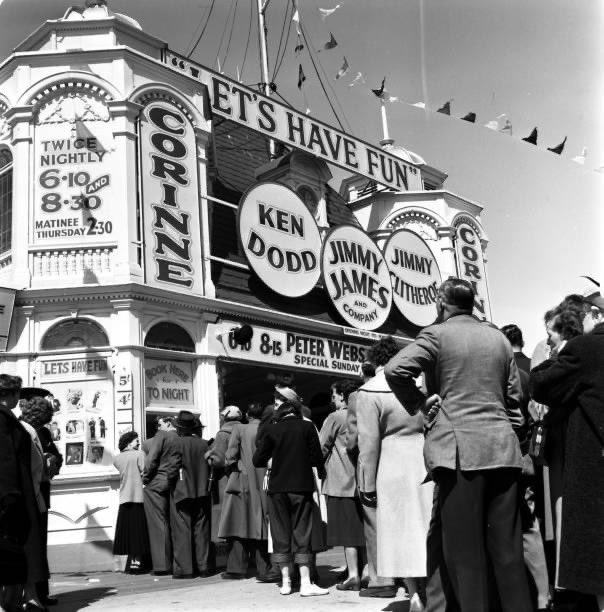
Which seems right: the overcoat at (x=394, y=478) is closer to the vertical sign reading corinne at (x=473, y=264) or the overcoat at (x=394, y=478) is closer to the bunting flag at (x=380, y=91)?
the bunting flag at (x=380, y=91)

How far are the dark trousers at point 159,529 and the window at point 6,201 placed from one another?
6001 mm

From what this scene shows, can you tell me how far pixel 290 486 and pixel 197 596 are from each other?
128 cm

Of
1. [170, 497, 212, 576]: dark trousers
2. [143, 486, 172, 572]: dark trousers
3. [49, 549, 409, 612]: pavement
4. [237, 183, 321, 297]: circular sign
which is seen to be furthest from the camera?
[237, 183, 321, 297]: circular sign

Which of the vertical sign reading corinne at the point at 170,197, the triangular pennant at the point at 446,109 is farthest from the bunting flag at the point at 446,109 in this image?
the vertical sign reading corinne at the point at 170,197

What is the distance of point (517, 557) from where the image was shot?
13.5ft

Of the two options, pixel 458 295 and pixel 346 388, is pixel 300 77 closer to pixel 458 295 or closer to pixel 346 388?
pixel 346 388

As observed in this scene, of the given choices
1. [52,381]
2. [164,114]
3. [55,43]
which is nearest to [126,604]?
[52,381]

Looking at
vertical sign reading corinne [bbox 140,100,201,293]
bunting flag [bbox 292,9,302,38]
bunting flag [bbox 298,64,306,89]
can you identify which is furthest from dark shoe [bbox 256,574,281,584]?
bunting flag [bbox 298,64,306,89]

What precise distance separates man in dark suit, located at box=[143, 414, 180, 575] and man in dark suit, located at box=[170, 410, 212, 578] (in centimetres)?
10

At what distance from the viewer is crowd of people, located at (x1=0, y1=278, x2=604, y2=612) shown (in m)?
4.11

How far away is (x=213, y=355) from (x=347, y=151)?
24.8ft

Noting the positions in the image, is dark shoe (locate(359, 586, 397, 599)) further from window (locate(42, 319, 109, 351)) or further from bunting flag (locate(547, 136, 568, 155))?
bunting flag (locate(547, 136, 568, 155))

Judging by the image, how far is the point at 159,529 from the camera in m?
9.21

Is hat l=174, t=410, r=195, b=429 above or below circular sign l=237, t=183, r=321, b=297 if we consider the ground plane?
below
